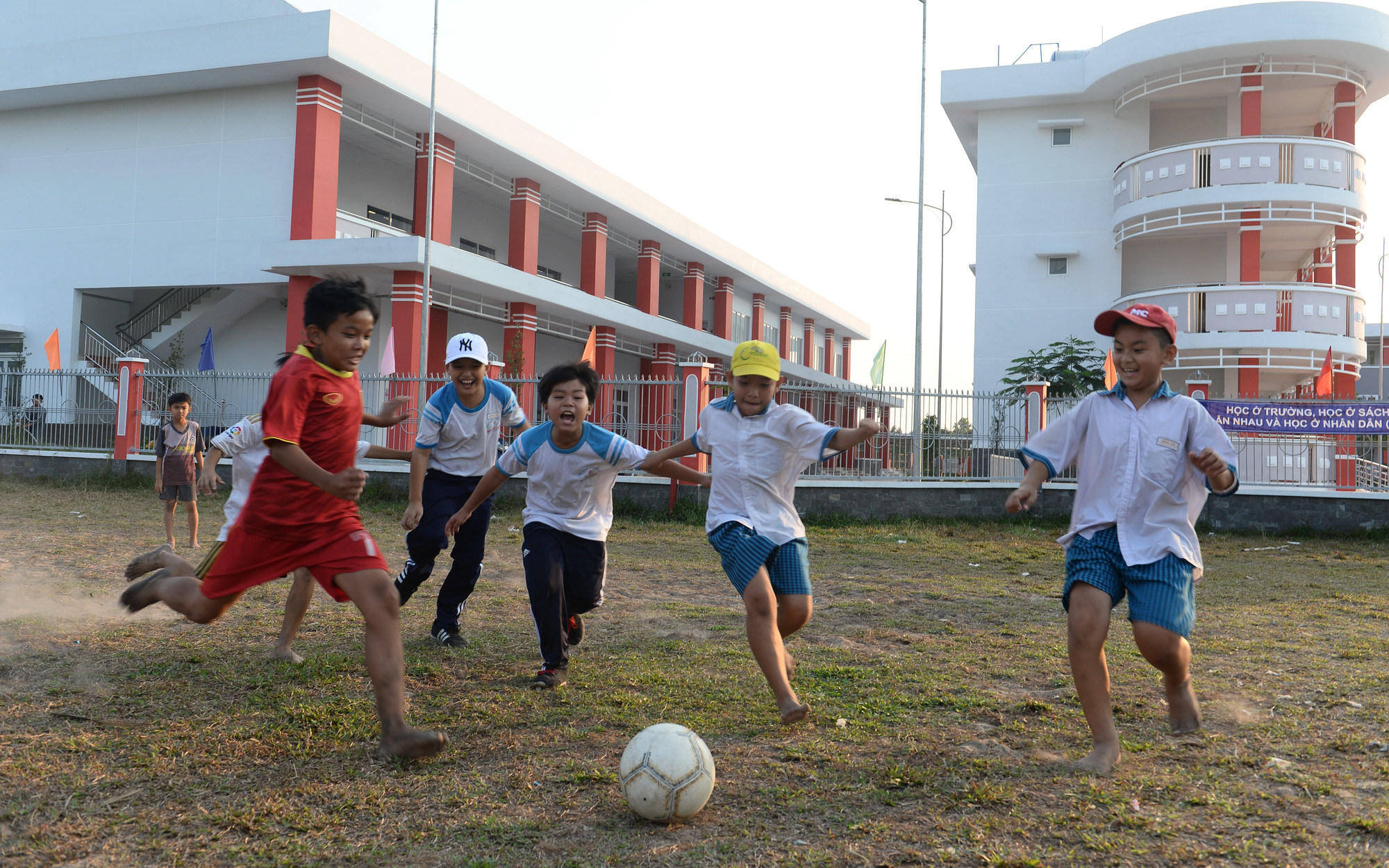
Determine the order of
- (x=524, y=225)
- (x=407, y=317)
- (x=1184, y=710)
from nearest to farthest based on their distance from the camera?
(x=1184, y=710)
(x=407, y=317)
(x=524, y=225)

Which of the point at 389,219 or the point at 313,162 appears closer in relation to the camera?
the point at 313,162

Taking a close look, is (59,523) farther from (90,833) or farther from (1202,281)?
(1202,281)

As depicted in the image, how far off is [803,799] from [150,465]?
16669mm

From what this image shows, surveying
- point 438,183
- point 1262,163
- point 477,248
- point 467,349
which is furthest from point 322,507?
point 477,248

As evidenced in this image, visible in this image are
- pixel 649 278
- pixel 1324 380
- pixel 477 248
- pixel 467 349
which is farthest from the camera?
pixel 649 278

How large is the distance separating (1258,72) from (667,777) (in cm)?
2570

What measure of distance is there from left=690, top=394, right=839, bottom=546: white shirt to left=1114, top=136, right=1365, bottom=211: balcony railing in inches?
874

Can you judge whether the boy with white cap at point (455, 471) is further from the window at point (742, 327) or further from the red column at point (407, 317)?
the window at point (742, 327)

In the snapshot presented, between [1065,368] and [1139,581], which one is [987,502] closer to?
[1065,368]

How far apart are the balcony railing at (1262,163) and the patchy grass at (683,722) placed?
18389 mm

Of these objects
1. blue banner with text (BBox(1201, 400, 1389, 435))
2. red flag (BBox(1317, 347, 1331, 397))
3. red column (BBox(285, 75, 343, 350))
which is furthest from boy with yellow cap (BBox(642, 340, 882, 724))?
red column (BBox(285, 75, 343, 350))

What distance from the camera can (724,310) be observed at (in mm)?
39375

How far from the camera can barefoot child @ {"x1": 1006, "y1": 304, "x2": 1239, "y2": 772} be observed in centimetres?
368

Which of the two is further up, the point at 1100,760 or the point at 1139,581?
the point at 1139,581
